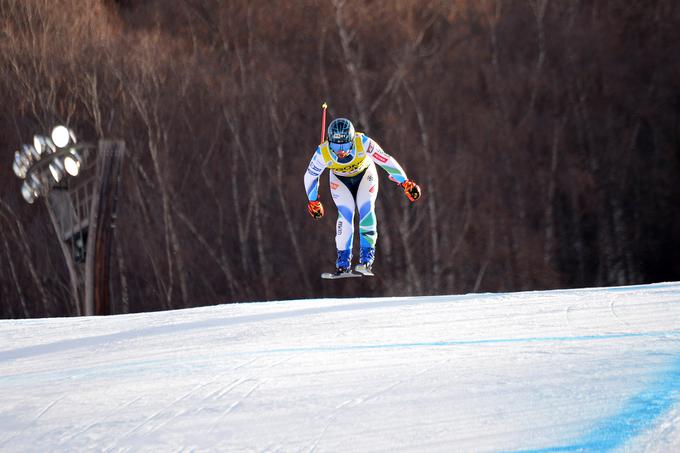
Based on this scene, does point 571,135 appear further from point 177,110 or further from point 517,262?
point 177,110

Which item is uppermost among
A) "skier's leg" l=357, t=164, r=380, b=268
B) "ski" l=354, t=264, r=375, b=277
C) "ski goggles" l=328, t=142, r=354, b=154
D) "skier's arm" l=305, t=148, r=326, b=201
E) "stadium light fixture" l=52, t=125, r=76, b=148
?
"stadium light fixture" l=52, t=125, r=76, b=148

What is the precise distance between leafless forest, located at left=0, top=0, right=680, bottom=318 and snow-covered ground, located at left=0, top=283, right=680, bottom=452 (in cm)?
1592

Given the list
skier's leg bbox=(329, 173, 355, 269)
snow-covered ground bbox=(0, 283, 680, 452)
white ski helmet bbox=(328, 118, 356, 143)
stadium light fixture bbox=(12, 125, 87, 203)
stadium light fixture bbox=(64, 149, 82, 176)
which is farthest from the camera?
stadium light fixture bbox=(12, 125, 87, 203)

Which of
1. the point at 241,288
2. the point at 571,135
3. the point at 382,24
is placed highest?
the point at 382,24

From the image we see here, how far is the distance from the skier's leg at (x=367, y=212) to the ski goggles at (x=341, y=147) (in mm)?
584

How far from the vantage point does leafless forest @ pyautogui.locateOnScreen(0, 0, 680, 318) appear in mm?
22750

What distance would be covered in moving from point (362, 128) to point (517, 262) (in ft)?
18.1

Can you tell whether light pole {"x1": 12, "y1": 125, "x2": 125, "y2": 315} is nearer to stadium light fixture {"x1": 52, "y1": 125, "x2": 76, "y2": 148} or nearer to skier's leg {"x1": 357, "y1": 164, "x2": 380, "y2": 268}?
stadium light fixture {"x1": 52, "y1": 125, "x2": 76, "y2": 148}

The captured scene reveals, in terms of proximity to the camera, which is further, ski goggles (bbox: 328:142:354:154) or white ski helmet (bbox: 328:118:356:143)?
ski goggles (bbox: 328:142:354:154)

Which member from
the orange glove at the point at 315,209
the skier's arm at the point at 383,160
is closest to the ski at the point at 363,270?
the orange glove at the point at 315,209

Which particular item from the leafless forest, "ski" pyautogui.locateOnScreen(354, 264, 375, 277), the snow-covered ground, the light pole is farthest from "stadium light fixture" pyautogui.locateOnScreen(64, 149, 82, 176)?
the leafless forest

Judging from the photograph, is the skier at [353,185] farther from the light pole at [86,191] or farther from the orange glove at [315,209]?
the light pole at [86,191]

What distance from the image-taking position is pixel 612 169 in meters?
23.5

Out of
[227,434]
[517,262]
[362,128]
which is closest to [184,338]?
[227,434]
